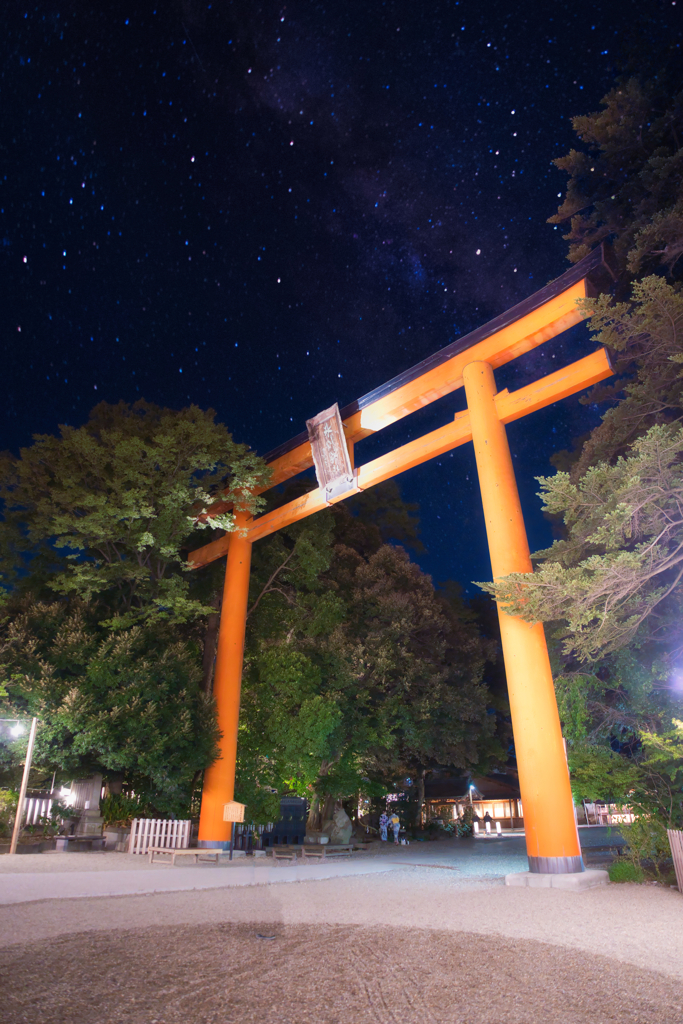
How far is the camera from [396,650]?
1666 centimetres

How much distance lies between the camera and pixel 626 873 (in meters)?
7.59

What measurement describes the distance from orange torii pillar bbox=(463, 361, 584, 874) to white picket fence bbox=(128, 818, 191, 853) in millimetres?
7820

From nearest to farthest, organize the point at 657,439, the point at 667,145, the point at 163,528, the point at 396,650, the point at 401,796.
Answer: the point at 657,439
the point at 667,145
the point at 163,528
the point at 396,650
the point at 401,796

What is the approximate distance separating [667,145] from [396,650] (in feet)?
42.6

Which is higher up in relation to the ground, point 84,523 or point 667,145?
point 667,145

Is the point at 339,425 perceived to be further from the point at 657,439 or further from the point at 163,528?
the point at 657,439

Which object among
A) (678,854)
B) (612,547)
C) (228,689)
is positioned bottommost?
(678,854)

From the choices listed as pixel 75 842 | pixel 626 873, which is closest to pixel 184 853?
pixel 75 842

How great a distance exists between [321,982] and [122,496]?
1066 centimetres

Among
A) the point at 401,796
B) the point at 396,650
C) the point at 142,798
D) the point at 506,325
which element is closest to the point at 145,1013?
the point at 506,325

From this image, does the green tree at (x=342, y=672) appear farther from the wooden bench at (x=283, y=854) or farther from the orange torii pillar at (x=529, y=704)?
the orange torii pillar at (x=529, y=704)

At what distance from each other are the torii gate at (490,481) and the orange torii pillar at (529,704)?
1 cm

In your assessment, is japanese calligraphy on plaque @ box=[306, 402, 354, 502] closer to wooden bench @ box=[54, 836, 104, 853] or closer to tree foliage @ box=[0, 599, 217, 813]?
tree foliage @ box=[0, 599, 217, 813]

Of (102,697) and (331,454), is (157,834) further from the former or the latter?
(331,454)
